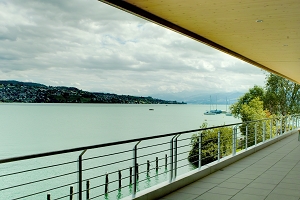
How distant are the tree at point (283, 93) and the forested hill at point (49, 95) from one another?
1184 inches

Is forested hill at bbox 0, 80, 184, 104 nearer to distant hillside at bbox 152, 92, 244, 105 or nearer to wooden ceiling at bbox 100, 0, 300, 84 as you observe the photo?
distant hillside at bbox 152, 92, 244, 105

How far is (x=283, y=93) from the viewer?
34.4m

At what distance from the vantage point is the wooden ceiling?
3885 millimetres

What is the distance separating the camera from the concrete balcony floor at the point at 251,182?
13.8 ft

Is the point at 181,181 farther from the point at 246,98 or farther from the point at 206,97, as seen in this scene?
the point at 206,97

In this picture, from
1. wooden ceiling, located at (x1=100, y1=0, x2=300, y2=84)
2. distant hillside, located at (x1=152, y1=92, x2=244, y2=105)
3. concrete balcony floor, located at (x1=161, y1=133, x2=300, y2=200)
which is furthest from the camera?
distant hillside, located at (x1=152, y1=92, x2=244, y2=105)

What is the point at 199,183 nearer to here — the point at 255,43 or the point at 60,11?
the point at 255,43

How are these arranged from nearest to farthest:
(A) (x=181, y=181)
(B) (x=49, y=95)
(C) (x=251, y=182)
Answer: (A) (x=181, y=181) → (C) (x=251, y=182) → (B) (x=49, y=95)

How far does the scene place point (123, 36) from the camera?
3059 inches

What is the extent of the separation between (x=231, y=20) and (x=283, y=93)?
32244 mm

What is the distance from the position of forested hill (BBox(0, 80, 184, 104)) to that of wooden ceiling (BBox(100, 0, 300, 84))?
1926 inches

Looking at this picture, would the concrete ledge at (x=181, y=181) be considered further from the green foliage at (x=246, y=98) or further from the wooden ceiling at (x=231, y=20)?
the green foliage at (x=246, y=98)

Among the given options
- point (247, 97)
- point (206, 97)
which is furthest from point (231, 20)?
point (206, 97)

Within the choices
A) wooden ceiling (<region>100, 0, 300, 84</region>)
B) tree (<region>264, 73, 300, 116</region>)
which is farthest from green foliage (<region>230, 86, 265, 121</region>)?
wooden ceiling (<region>100, 0, 300, 84</region>)
